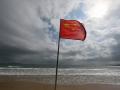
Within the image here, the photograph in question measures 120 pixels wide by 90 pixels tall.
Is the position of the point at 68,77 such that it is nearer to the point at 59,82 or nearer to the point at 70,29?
the point at 59,82

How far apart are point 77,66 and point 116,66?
4.05 metres

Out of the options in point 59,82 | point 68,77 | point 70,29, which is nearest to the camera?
point 70,29

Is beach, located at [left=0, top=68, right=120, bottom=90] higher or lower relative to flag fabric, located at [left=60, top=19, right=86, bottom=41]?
lower

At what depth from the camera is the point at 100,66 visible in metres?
34.8

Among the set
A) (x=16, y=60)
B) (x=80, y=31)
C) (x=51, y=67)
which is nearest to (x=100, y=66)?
(x=51, y=67)

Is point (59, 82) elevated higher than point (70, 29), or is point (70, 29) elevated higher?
point (70, 29)

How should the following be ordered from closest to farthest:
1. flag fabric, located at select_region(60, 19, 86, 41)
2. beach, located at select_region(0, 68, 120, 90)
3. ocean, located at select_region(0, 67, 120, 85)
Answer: flag fabric, located at select_region(60, 19, 86, 41) < beach, located at select_region(0, 68, 120, 90) < ocean, located at select_region(0, 67, 120, 85)

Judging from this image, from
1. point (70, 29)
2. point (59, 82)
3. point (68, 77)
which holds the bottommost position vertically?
point (59, 82)

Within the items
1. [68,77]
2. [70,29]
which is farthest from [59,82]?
[70,29]

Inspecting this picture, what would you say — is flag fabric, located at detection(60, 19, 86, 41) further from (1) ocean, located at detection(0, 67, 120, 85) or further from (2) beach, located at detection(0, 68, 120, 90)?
(1) ocean, located at detection(0, 67, 120, 85)

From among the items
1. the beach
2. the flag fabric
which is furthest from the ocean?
the flag fabric

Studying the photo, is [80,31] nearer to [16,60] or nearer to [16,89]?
[16,89]

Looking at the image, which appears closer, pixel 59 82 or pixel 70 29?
pixel 70 29

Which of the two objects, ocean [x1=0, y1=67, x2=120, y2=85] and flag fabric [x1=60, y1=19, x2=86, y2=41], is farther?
ocean [x1=0, y1=67, x2=120, y2=85]
